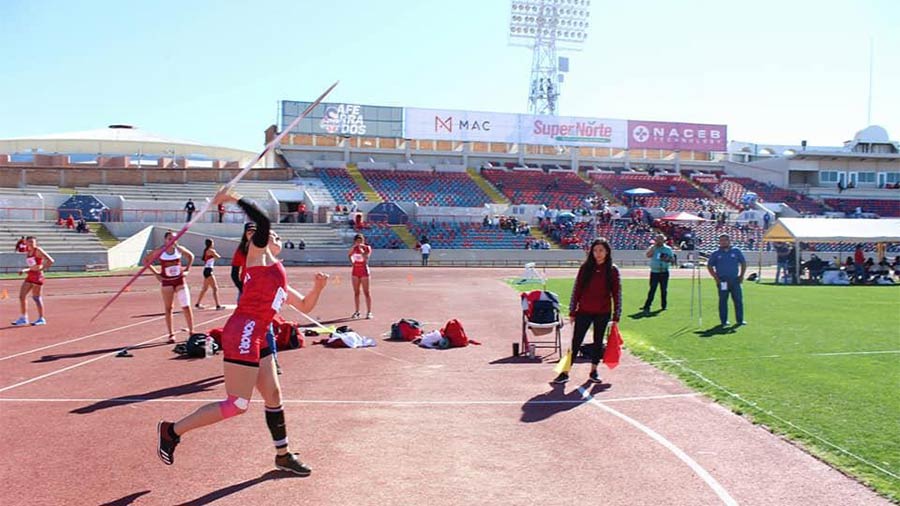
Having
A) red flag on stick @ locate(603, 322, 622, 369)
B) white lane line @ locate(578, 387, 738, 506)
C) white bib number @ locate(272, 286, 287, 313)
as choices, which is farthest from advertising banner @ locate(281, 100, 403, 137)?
white bib number @ locate(272, 286, 287, 313)

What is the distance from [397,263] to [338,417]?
37.5 m

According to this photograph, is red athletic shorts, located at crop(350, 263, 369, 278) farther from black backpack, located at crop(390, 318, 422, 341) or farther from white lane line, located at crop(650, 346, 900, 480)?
white lane line, located at crop(650, 346, 900, 480)

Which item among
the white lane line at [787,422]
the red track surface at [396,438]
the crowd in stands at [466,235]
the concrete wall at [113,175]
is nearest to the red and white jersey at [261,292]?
the red track surface at [396,438]

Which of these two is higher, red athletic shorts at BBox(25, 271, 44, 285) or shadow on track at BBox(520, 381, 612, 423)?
red athletic shorts at BBox(25, 271, 44, 285)

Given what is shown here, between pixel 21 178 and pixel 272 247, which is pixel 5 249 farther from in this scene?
pixel 272 247

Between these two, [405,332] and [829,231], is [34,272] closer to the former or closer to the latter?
[405,332]

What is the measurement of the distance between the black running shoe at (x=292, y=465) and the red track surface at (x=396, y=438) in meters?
0.09

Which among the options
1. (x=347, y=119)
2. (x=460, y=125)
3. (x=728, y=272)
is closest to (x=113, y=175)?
(x=347, y=119)

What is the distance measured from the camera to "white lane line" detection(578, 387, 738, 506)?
220 inches

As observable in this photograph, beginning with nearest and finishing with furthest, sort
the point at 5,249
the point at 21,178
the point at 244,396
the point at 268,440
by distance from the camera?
the point at 244,396 < the point at 268,440 < the point at 5,249 < the point at 21,178

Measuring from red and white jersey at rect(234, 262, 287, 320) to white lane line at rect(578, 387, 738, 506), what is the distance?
3.78 metres

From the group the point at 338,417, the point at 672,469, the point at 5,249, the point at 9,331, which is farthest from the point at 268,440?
the point at 5,249

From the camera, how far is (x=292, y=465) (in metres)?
5.93

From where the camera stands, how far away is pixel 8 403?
842 centimetres
